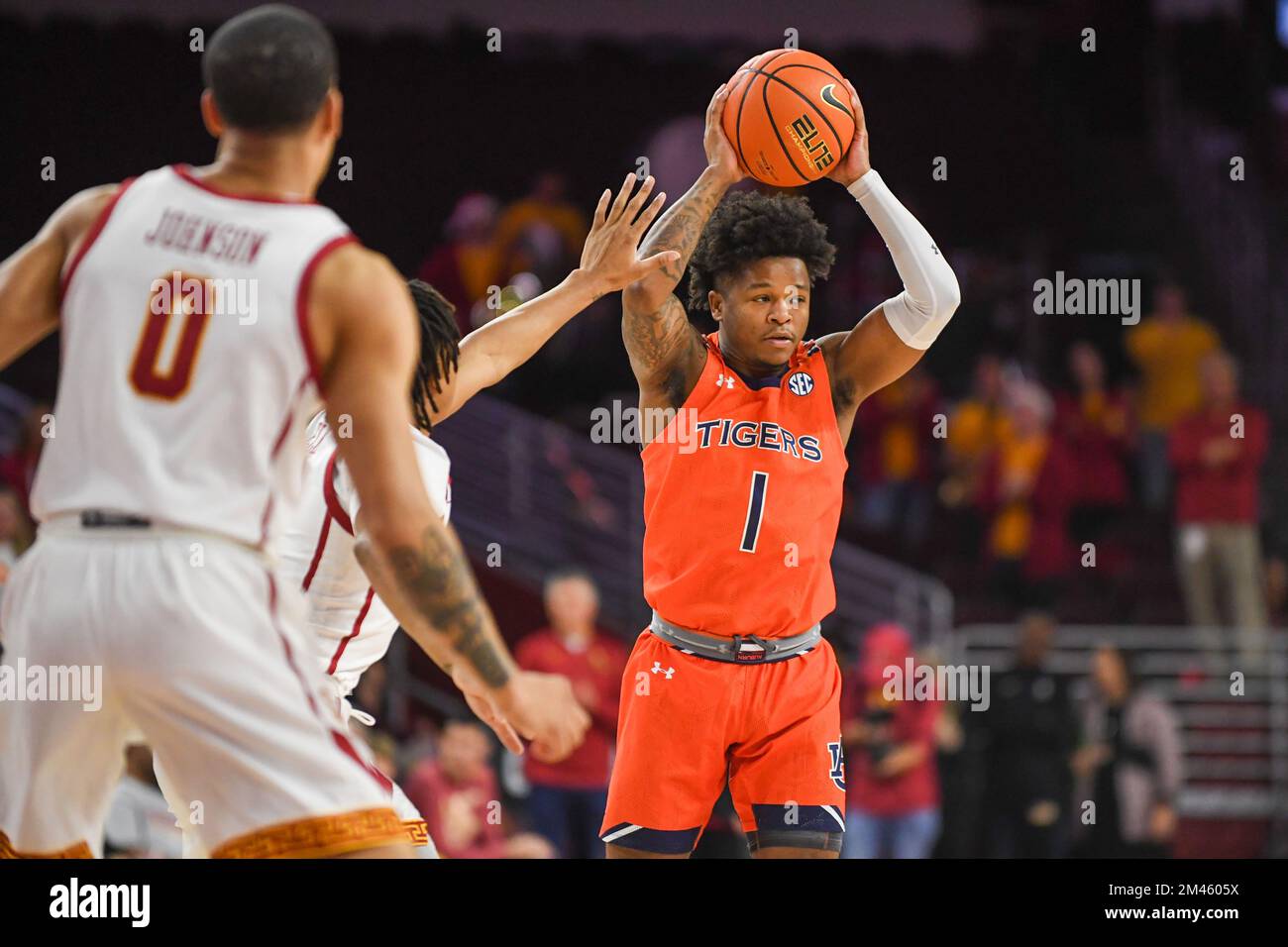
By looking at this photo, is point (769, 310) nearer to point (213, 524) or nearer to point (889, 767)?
point (213, 524)

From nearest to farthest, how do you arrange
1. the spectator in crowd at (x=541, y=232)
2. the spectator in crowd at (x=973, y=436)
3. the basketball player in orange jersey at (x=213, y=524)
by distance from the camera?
the basketball player in orange jersey at (x=213, y=524), the spectator in crowd at (x=541, y=232), the spectator in crowd at (x=973, y=436)

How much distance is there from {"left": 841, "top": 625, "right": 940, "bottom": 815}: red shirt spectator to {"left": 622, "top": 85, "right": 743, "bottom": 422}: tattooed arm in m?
4.90

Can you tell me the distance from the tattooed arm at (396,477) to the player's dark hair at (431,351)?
1.31m

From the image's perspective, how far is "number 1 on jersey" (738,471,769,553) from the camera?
4.76m

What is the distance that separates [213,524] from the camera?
3.04m

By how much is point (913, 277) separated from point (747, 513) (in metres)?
0.89

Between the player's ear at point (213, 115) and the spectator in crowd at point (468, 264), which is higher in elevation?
the spectator in crowd at point (468, 264)

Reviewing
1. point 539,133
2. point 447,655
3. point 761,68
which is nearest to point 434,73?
point 539,133

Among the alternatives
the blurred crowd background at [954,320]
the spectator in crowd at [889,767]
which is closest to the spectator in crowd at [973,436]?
the blurred crowd background at [954,320]

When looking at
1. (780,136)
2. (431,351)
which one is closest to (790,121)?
(780,136)

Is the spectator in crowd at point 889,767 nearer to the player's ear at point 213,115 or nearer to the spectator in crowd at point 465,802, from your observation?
the spectator in crowd at point 465,802

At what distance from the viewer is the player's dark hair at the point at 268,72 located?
315 cm

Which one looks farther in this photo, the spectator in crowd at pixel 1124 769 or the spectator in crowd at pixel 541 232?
the spectator in crowd at pixel 541 232

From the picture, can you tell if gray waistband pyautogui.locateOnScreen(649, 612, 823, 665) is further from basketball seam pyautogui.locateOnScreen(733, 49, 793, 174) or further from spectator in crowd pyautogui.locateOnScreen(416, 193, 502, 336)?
spectator in crowd pyautogui.locateOnScreen(416, 193, 502, 336)
